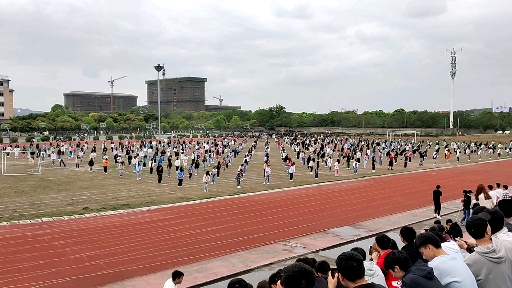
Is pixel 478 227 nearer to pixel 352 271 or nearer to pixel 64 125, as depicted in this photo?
pixel 352 271

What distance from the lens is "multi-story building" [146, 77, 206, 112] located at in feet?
594

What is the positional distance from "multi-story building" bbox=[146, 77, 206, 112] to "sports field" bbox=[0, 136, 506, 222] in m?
149

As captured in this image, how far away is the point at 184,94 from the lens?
182 m

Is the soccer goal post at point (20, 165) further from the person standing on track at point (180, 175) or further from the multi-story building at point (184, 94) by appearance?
the multi-story building at point (184, 94)

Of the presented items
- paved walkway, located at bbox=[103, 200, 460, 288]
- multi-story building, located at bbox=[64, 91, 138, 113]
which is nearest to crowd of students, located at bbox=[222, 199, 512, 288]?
paved walkway, located at bbox=[103, 200, 460, 288]

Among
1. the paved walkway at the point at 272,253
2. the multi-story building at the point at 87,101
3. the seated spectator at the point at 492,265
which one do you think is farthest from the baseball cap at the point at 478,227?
the multi-story building at the point at 87,101

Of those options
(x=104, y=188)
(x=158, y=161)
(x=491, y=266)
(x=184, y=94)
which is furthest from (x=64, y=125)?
(x=184, y=94)

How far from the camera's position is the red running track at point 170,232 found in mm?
10672

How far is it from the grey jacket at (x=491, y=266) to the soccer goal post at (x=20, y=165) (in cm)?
3065

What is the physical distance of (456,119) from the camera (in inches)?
3708

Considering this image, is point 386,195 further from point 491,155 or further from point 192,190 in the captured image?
point 491,155

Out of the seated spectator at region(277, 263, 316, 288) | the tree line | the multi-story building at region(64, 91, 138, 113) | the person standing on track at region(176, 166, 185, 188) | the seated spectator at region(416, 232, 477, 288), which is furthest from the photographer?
the multi-story building at region(64, 91, 138, 113)

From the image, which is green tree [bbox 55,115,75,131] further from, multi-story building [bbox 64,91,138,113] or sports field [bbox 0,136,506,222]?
multi-story building [bbox 64,91,138,113]

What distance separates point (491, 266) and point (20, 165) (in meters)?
37.4
